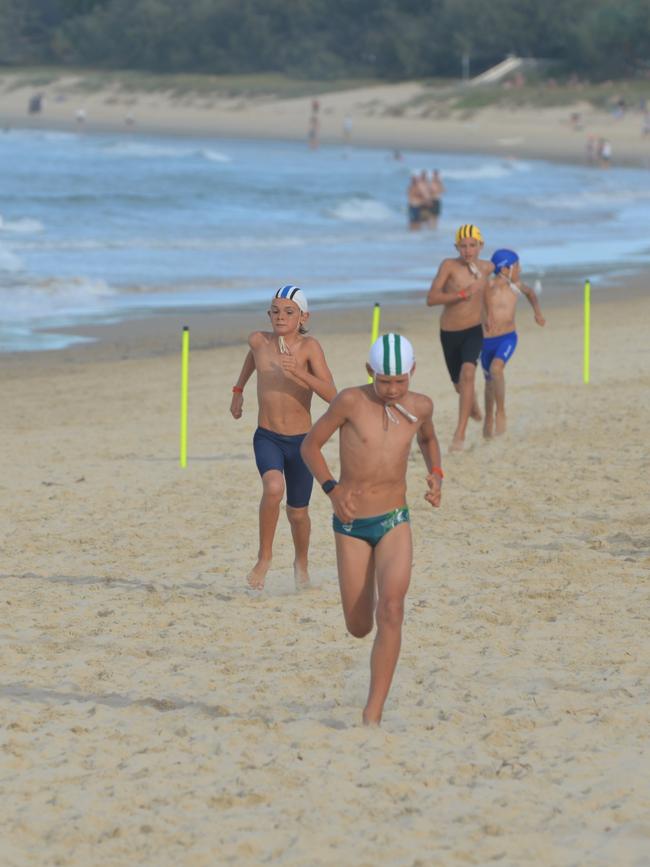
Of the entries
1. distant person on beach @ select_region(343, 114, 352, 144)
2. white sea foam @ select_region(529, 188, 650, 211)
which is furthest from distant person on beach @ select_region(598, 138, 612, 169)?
distant person on beach @ select_region(343, 114, 352, 144)

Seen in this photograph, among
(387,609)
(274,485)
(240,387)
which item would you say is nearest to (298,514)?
(274,485)

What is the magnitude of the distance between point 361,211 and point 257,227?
6.22 meters

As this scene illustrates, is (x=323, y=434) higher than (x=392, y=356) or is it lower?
lower

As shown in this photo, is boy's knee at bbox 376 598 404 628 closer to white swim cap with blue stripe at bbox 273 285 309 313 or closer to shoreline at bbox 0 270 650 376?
white swim cap with blue stripe at bbox 273 285 309 313

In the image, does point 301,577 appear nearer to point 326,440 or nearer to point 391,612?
point 326,440

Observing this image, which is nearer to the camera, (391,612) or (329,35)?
(391,612)

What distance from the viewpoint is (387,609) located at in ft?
21.1

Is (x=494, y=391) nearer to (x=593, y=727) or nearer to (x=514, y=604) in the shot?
(x=514, y=604)

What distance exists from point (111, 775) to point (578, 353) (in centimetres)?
1261

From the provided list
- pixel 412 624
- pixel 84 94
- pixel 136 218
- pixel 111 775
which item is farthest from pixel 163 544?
pixel 84 94

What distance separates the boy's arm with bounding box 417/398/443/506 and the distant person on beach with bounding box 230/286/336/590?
1.57m

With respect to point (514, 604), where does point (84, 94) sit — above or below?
above

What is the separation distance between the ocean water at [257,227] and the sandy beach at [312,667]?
332 inches

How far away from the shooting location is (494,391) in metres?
13.0
